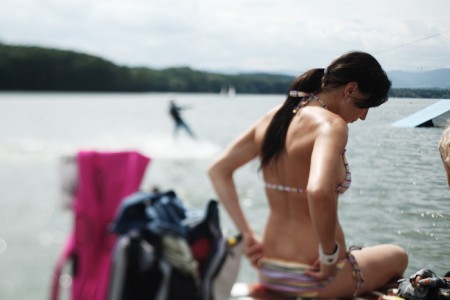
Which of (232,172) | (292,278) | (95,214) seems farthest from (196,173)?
(95,214)

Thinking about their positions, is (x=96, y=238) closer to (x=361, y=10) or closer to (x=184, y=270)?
(x=184, y=270)

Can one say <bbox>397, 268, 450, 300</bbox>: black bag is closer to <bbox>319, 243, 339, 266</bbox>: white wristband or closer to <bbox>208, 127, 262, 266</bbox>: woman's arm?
<bbox>319, 243, 339, 266</bbox>: white wristband

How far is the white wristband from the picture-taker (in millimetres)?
1986

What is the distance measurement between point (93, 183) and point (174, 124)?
9942mm

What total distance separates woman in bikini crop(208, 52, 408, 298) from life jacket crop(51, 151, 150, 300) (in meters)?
0.64

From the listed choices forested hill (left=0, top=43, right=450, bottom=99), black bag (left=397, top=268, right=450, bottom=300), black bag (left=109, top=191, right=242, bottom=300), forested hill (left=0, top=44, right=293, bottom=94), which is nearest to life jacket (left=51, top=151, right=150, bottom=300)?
black bag (left=109, top=191, right=242, bottom=300)

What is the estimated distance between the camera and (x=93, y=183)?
4.85ft

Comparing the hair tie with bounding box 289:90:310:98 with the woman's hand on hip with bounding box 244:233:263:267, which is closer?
the hair tie with bounding box 289:90:310:98

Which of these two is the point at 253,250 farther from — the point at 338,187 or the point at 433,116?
the point at 433,116

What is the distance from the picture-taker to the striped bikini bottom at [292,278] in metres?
2.10

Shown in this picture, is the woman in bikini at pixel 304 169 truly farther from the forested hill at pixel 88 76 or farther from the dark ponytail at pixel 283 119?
the forested hill at pixel 88 76

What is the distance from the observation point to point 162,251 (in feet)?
4.56

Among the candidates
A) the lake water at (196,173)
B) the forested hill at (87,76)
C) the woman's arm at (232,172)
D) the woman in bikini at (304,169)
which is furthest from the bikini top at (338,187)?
the forested hill at (87,76)

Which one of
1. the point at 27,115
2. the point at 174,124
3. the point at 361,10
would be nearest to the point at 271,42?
the point at 361,10
